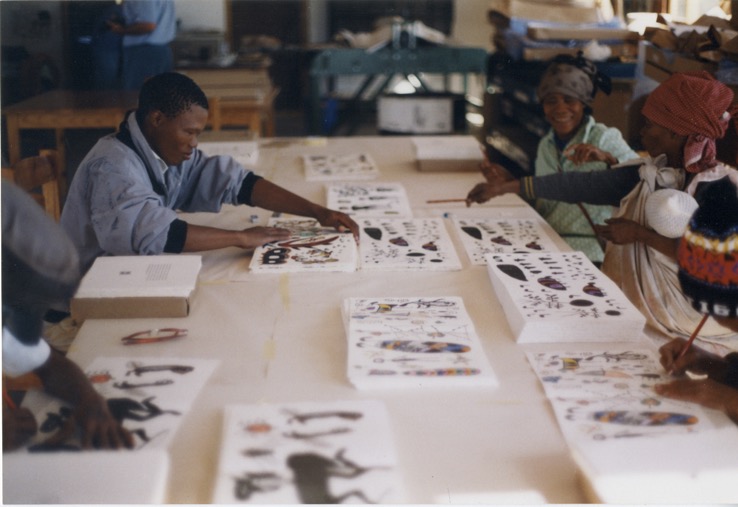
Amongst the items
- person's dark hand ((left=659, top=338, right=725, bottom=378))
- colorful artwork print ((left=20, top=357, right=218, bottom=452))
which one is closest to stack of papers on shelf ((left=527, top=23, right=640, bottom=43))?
person's dark hand ((left=659, top=338, right=725, bottom=378))

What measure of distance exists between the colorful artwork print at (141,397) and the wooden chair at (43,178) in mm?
822

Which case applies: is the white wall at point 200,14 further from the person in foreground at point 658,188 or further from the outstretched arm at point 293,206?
the person in foreground at point 658,188

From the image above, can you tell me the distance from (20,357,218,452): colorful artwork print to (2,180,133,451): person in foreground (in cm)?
3

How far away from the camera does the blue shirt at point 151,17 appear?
3.99m

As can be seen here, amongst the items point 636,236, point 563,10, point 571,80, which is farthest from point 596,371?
point 563,10

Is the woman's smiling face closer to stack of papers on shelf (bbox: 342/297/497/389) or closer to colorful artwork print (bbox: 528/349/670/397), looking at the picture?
stack of papers on shelf (bbox: 342/297/497/389)

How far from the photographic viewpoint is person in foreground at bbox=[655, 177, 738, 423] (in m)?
1.25

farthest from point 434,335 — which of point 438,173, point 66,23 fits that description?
point 66,23

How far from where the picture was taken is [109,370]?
4.39ft

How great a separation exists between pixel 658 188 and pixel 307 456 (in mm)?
1284

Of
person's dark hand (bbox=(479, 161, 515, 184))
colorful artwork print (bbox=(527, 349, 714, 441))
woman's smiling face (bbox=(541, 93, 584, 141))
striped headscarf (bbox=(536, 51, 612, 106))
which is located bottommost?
colorful artwork print (bbox=(527, 349, 714, 441))

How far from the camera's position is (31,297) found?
1368mm

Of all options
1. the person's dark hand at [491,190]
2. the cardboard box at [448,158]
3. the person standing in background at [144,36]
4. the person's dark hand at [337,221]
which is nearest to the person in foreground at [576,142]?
the cardboard box at [448,158]

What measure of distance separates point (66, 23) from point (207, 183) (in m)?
2.06
